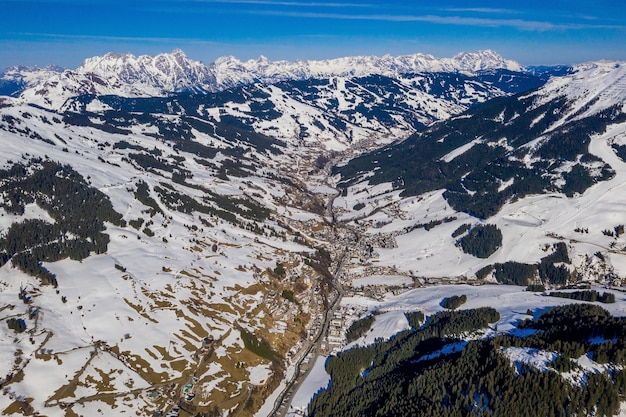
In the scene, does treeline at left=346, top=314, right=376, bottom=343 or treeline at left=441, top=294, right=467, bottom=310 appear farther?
treeline at left=441, top=294, right=467, bottom=310

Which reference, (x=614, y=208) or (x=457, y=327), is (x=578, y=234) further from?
(x=457, y=327)

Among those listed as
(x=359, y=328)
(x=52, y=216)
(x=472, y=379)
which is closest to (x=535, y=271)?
(x=359, y=328)

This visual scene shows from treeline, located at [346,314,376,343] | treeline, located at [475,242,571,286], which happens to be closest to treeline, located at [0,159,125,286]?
treeline, located at [346,314,376,343]

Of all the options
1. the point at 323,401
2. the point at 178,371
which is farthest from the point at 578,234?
the point at 178,371

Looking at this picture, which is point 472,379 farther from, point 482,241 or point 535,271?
point 482,241

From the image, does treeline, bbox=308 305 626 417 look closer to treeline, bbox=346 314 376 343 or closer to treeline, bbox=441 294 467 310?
treeline, bbox=346 314 376 343

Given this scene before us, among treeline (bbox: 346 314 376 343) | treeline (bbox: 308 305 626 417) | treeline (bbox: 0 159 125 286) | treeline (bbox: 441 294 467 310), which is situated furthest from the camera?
treeline (bbox: 441 294 467 310)
